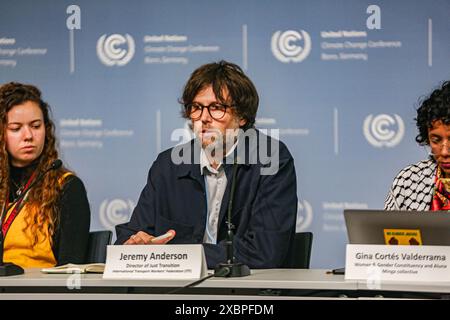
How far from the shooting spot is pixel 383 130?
4465mm

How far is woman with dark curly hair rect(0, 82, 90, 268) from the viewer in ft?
11.4

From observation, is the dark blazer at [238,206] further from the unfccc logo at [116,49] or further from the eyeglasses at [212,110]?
the unfccc logo at [116,49]

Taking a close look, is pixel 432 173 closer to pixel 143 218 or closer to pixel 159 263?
pixel 143 218

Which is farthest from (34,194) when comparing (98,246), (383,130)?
(383,130)

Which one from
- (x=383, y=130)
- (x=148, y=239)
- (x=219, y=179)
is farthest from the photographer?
(x=383, y=130)

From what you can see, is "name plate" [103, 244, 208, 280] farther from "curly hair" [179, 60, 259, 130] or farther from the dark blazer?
"curly hair" [179, 60, 259, 130]

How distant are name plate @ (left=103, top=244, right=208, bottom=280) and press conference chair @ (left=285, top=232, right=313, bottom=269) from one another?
2.37ft

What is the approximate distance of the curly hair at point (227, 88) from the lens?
139 inches

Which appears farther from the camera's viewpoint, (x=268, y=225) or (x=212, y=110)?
(x=212, y=110)

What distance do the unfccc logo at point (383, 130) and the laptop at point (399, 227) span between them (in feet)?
5.99

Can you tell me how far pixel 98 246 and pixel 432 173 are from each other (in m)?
1.56

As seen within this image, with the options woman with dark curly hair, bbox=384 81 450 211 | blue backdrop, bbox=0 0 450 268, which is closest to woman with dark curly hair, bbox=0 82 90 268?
blue backdrop, bbox=0 0 450 268

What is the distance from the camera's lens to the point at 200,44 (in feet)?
15.3
